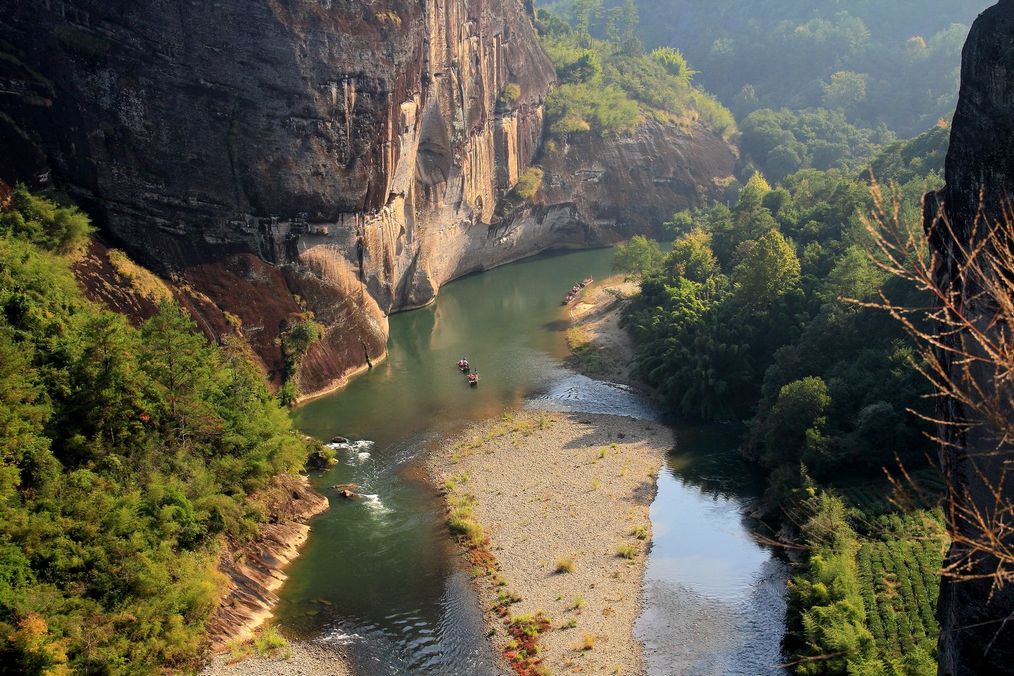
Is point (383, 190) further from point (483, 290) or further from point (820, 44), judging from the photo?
point (820, 44)

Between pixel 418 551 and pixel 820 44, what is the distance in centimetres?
10893

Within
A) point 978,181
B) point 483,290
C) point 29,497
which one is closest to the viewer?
point 978,181

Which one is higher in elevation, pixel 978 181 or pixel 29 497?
pixel 978 181

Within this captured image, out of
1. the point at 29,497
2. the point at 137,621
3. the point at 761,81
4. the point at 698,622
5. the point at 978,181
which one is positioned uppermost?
the point at 761,81

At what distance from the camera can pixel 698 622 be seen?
29.5 m

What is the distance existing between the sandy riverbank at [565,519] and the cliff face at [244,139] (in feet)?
39.6

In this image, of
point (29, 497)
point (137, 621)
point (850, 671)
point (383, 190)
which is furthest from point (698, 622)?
point (383, 190)

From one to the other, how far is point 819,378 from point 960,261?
21697 mm

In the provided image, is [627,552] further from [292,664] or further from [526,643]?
[292,664]

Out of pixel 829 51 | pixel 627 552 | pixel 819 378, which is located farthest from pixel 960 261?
pixel 829 51

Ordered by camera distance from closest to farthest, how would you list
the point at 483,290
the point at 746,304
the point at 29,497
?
the point at 29,497 → the point at 746,304 → the point at 483,290

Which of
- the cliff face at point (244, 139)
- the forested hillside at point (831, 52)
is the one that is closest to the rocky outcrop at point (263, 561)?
the cliff face at point (244, 139)

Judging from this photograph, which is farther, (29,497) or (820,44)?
(820,44)

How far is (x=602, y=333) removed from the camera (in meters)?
57.7
